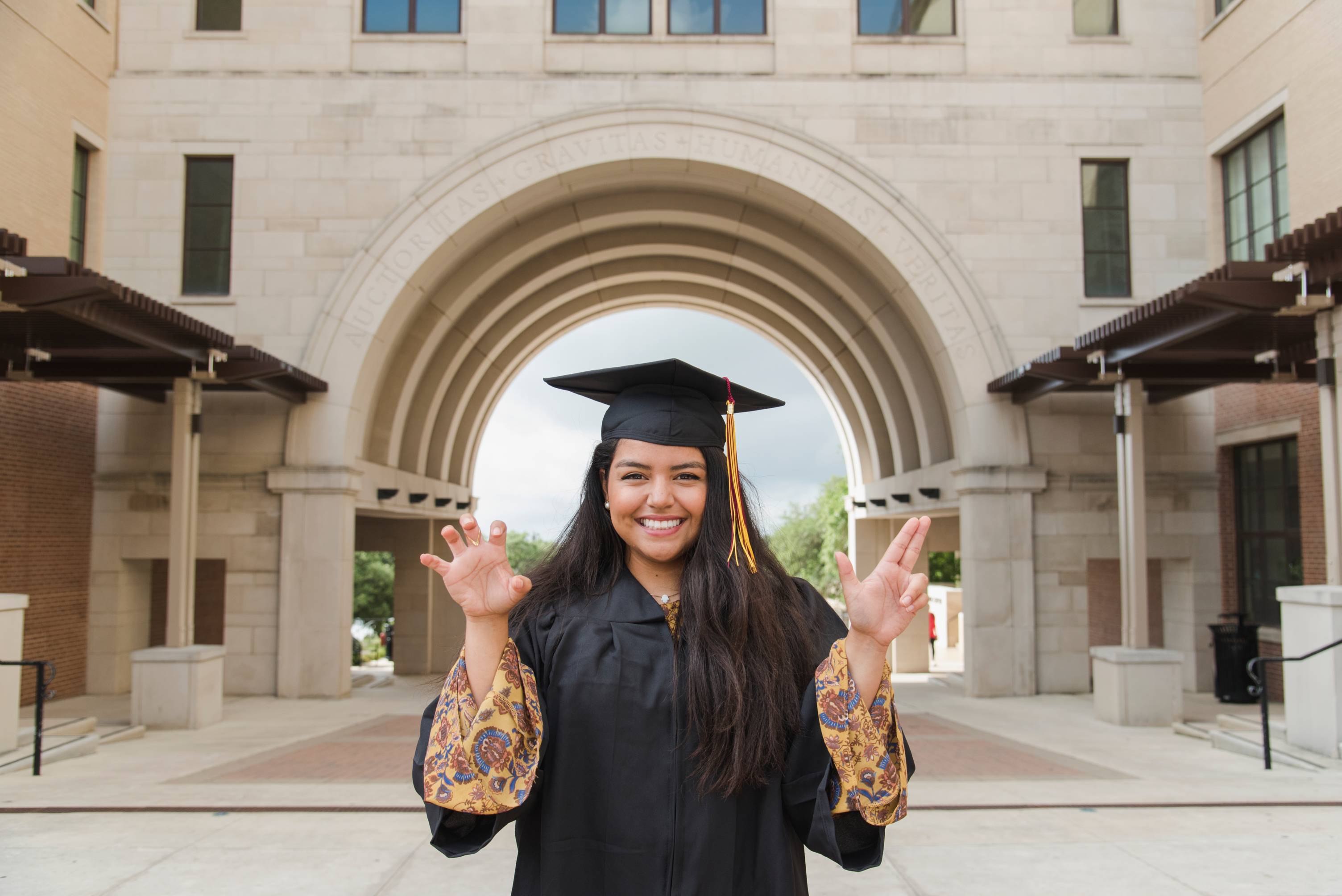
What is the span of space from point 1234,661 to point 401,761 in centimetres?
1212

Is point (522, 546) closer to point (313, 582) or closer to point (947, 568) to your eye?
point (947, 568)

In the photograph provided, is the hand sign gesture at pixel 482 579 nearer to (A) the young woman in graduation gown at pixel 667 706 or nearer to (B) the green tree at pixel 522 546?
(A) the young woman in graduation gown at pixel 667 706

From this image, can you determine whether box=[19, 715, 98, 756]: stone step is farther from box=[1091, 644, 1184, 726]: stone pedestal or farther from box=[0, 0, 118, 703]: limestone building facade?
box=[1091, 644, 1184, 726]: stone pedestal

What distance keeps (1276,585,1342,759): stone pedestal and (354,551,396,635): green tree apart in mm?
47002

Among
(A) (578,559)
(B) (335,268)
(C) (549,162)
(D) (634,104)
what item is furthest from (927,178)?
(A) (578,559)

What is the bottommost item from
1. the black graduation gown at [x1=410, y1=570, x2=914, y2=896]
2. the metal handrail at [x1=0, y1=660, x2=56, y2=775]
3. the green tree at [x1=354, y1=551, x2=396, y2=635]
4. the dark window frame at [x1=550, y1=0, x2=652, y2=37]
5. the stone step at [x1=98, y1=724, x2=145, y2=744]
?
the green tree at [x1=354, y1=551, x2=396, y2=635]

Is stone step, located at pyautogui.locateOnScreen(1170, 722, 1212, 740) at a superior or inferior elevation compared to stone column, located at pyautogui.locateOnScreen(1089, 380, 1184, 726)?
inferior

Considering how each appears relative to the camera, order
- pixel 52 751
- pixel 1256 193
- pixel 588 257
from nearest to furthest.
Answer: pixel 52 751
pixel 1256 193
pixel 588 257

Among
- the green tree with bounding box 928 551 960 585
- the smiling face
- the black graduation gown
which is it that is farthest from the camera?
the green tree with bounding box 928 551 960 585

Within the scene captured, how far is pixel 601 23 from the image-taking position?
52.7ft

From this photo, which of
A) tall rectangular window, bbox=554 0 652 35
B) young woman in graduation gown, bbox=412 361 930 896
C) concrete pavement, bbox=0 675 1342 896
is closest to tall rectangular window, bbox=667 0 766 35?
tall rectangular window, bbox=554 0 652 35

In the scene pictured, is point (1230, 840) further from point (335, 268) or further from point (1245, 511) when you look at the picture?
point (335, 268)

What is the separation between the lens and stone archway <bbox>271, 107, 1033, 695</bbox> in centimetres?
1548

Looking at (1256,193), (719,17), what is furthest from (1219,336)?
(719,17)
